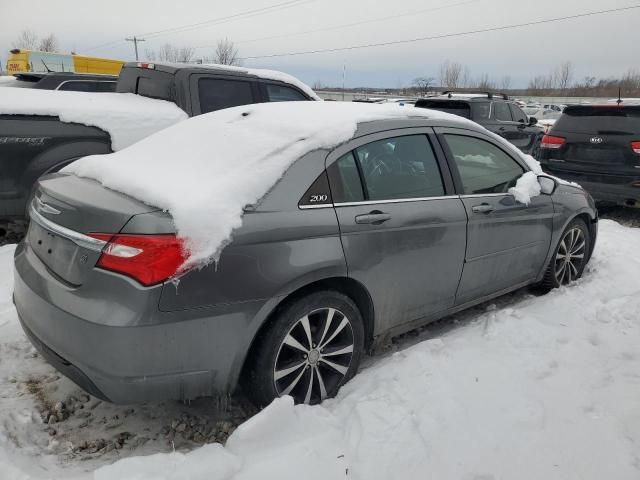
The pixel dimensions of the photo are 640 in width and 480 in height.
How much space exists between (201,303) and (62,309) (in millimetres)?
632

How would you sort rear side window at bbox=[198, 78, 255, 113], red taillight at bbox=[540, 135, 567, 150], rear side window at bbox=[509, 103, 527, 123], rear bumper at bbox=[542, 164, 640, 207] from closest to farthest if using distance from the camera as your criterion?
rear side window at bbox=[198, 78, 255, 113] < rear bumper at bbox=[542, 164, 640, 207] < red taillight at bbox=[540, 135, 567, 150] < rear side window at bbox=[509, 103, 527, 123]

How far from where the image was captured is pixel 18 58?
17875 millimetres

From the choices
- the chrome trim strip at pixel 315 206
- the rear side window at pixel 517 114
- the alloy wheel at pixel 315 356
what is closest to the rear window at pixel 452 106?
the rear side window at pixel 517 114

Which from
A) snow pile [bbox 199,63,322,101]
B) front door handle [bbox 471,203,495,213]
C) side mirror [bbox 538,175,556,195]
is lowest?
front door handle [bbox 471,203,495,213]

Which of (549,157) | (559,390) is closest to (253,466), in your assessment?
(559,390)

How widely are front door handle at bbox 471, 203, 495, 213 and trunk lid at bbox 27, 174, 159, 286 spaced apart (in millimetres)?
2142

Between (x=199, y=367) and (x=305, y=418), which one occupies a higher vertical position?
(x=199, y=367)

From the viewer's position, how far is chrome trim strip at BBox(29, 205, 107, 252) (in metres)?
2.32

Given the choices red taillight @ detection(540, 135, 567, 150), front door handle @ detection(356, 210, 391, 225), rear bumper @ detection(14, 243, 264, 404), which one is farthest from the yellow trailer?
rear bumper @ detection(14, 243, 264, 404)

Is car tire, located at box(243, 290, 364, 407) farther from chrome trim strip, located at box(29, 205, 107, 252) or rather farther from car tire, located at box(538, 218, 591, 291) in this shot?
car tire, located at box(538, 218, 591, 291)

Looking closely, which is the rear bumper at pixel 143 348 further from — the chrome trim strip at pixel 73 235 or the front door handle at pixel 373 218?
the front door handle at pixel 373 218

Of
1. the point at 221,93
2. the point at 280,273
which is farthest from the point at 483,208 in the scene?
the point at 221,93

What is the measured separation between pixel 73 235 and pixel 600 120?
23.7ft

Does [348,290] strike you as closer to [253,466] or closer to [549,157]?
[253,466]
